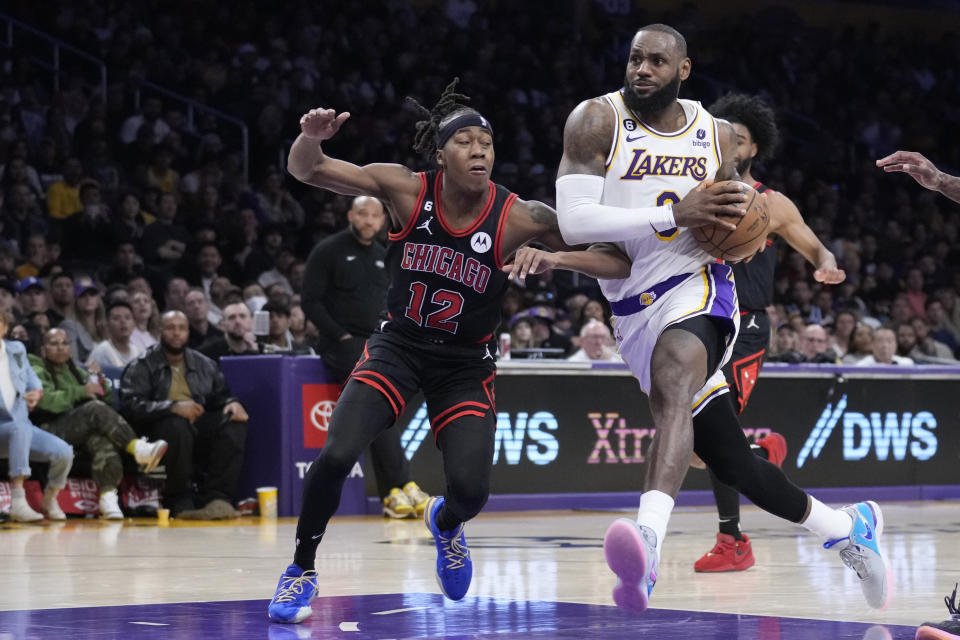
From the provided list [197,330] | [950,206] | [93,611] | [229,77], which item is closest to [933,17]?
[950,206]

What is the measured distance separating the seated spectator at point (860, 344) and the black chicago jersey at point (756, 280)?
6128 mm

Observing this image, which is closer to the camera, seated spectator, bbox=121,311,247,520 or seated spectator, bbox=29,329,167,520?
seated spectator, bbox=29,329,167,520

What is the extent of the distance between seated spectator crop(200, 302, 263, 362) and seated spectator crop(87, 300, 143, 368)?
0.59m

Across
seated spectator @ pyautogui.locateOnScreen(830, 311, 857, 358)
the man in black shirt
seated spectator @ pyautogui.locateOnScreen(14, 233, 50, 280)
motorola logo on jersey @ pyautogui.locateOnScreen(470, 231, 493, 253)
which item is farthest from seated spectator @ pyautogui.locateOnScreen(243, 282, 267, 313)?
motorola logo on jersey @ pyautogui.locateOnScreen(470, 231, 493, 253)

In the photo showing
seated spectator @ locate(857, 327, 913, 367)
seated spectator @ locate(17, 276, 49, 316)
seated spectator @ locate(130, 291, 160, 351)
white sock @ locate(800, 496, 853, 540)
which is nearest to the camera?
white sock @ locate(800, 496, 853, 540)

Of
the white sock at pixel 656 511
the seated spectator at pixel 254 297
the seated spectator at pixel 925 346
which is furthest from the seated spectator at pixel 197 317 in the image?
the white sock at pixel 656 511

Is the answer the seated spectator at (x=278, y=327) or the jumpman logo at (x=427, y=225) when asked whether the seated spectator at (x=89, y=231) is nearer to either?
the seated spectator at (x=278, y=327)

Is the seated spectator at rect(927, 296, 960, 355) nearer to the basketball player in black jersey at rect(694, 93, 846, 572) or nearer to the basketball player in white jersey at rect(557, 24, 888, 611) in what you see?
the basketball player in black jersey at rect(694, 93, 846, 572)

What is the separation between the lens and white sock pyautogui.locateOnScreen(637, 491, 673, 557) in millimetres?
4566

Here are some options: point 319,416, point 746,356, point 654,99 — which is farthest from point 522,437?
point 654,99

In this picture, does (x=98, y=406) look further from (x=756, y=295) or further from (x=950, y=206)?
(x=950, y=206)

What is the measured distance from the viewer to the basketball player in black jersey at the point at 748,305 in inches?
259

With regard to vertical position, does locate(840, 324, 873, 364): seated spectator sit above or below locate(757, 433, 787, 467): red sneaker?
above

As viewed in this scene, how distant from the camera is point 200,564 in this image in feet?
23.1
